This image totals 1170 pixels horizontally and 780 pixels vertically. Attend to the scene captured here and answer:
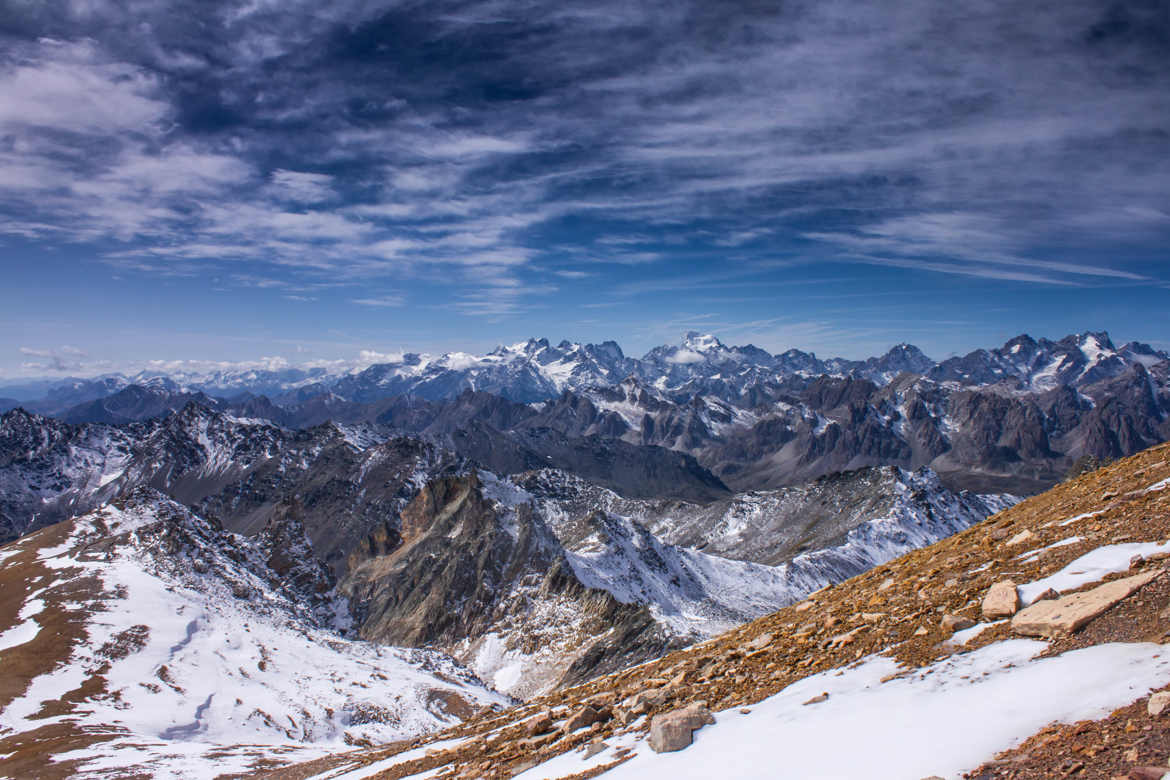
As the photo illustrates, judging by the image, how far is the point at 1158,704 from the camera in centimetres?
719

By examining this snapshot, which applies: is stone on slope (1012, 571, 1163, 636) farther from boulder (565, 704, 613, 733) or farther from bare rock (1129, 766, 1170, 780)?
boulder (565, 704, 613, 733)

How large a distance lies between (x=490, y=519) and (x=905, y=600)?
159169 millimetres

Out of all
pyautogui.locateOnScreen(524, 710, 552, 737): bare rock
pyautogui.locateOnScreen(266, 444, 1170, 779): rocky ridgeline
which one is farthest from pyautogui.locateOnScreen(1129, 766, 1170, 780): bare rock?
pyautogui.locateOnScreen(524, 710, 552, 737): bare rock

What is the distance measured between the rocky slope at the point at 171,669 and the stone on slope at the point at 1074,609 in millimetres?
50067

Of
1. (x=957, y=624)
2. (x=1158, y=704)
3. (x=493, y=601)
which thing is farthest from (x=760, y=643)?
(x=493, y=601)

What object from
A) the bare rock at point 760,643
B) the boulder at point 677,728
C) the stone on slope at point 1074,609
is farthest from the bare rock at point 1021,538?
the boulder at point 677,728

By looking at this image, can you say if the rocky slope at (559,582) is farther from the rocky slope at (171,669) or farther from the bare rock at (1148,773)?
the bare rock at (1148,773)

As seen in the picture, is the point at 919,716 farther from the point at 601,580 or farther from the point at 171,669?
the point at 601,580

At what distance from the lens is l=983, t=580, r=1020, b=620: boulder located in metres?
11.4

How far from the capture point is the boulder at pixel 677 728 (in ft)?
38.0

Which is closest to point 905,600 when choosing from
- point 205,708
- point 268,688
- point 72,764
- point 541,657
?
point 72,764

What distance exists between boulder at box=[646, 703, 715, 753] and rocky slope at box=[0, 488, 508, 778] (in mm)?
43667

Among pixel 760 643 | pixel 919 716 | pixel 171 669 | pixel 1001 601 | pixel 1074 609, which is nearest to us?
pixel 919 716

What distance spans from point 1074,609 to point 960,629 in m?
2.17
